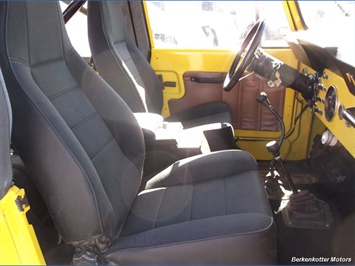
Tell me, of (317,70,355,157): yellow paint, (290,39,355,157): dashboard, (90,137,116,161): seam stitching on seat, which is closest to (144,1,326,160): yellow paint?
(290,39,355,157): dashboard

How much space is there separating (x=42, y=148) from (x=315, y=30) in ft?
5.34

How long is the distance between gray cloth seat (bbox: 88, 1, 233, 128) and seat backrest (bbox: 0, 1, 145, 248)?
0.65m

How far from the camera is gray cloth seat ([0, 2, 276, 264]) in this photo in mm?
974

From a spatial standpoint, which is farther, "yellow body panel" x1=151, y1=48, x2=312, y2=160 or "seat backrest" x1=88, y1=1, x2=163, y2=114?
"yellow body panel" x1=151, y1=48, x2=312, y2=160

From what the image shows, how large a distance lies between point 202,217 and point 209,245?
0.19 m

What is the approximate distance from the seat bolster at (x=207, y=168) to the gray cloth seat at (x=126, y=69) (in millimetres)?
595

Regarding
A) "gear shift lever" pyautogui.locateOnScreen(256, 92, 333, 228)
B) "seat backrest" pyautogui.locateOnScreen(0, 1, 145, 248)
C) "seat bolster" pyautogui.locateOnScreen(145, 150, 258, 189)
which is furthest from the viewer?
"gear shift lever" pyautogui.locateOnScreen(256, 92, 333, 228)

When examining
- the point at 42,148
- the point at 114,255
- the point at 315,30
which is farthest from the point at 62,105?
the point at 315,30

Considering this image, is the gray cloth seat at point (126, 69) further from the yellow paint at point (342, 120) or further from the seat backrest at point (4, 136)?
the seat backrest at point (4, 136)

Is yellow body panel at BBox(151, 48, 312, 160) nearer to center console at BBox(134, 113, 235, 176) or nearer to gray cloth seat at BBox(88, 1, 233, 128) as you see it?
gray cloth seat at BBox(88, 1, 233, 128)

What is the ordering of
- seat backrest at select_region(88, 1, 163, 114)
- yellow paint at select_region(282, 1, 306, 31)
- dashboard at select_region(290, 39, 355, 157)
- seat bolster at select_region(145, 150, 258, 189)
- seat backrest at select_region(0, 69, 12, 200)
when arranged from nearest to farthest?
1. seat backrest at select_region(0, 69, 12, 200)
2. dashboard at select_region(290, 39, 355, 157)
3. seat bolster at select_region(145, 150, 258, 189)
4. seat backrest at select_region(88, 1, 163, 114)
5. yellow paint at select_region(282, 1, 306, 31)

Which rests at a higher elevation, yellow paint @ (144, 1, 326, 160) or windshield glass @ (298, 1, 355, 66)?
windshield glass @ (298, 1, 355, 66)

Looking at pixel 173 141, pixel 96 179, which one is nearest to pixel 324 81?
pixel 173 141

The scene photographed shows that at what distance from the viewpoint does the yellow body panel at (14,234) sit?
2.68ft
